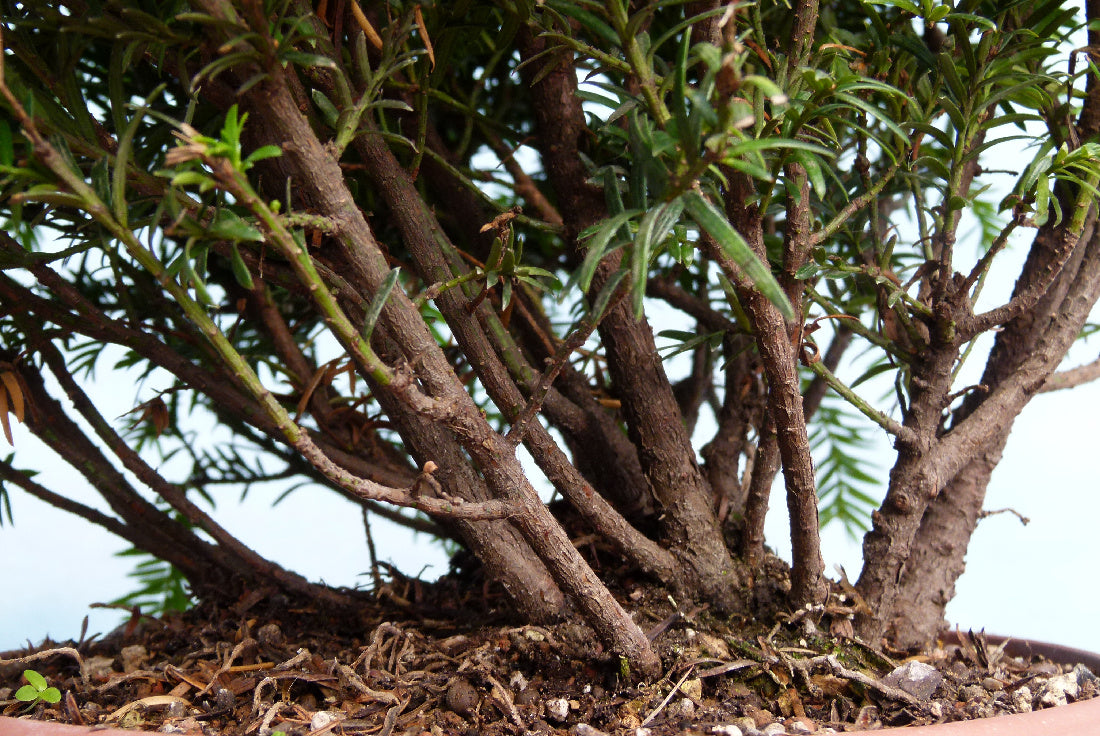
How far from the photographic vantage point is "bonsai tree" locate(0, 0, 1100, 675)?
0.53m

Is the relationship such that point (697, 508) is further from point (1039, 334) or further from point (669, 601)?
point (1039, 334)

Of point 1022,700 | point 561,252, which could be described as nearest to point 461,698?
point 1022,700

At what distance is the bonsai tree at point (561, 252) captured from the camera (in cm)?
53

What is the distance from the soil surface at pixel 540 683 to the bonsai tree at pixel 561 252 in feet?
0.14

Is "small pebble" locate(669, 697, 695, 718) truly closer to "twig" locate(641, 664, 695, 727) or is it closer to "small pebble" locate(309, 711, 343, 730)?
"twig" locate(641, 664, 695, 727)

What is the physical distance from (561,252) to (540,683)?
0.62 m

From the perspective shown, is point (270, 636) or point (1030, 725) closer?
point (1030, 725)

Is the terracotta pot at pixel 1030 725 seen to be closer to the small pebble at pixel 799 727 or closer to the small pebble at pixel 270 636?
the small pebble at pixel 799 727

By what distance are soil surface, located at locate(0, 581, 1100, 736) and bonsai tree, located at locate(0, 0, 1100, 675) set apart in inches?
1.7

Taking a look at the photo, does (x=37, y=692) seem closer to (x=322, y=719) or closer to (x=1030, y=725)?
(x=322, y=719)

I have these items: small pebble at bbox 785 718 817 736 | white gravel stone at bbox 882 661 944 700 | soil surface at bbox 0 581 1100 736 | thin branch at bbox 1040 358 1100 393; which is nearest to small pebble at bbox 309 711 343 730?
soil surface at bbox 0 581 1100 736

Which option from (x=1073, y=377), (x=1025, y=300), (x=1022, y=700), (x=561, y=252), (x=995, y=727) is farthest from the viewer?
(x=561, y=252)

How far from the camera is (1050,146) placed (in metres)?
0.77

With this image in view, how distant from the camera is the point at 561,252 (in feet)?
3.77
